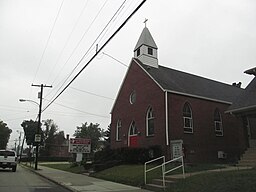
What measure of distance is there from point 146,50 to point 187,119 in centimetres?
893

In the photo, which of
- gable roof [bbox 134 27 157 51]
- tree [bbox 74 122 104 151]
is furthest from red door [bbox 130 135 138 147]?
tree [bbox 74 122 104 151]

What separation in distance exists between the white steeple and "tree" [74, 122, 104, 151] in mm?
55504

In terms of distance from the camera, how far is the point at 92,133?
89.8 meters

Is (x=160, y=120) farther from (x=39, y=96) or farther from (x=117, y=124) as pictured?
(x=39, y=96)

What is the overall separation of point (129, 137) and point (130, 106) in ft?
9.77

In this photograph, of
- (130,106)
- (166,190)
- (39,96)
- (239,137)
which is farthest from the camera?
(39,96)

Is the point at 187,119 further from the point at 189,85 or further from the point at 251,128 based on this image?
the point at 251,128

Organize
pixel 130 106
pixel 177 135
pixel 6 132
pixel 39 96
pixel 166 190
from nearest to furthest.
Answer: pixel 166 190, pixel 177 135, pixel 130 106, pixel 39 96, pixel 6 132

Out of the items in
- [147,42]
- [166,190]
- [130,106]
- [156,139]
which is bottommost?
[166,190]

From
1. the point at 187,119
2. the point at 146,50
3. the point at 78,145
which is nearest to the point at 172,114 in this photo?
the point at 187,119

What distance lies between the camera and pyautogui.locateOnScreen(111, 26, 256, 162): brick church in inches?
953

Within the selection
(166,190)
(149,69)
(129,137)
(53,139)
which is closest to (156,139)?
(129,137)

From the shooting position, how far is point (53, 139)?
95.4 metres

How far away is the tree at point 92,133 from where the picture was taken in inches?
3403
